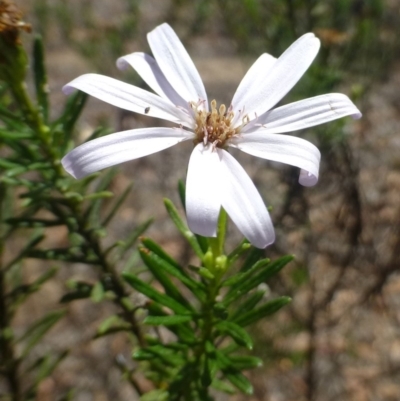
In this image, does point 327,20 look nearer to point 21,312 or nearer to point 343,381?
point 343,381

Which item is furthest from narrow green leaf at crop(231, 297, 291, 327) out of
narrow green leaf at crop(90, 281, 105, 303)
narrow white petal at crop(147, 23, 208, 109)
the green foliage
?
narrow white petal at crop(147, 23, 208, 109)

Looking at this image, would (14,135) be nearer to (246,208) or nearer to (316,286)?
(246,208)

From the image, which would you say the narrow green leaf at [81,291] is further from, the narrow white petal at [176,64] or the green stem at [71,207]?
the narrow white petal at [176,64]

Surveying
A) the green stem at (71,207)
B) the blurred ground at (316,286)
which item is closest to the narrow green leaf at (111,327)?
the green stem at (71,207)

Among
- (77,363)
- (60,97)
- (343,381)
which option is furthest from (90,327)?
(60,97)

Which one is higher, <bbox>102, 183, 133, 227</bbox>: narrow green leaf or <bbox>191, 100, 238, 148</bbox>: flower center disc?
<bbox>191, 100, 238, 148</bbox>: flower center disc

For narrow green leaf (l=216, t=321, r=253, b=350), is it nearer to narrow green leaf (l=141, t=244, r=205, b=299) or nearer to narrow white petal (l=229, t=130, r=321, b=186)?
narrow green leaf (l=141, t=244, r=205, b=299)

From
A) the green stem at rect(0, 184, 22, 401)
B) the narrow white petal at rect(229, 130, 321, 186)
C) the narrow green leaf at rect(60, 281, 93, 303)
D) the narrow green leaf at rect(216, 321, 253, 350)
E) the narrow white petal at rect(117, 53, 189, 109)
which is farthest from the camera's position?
the green stem at rect(0, 184, 22, 401)
